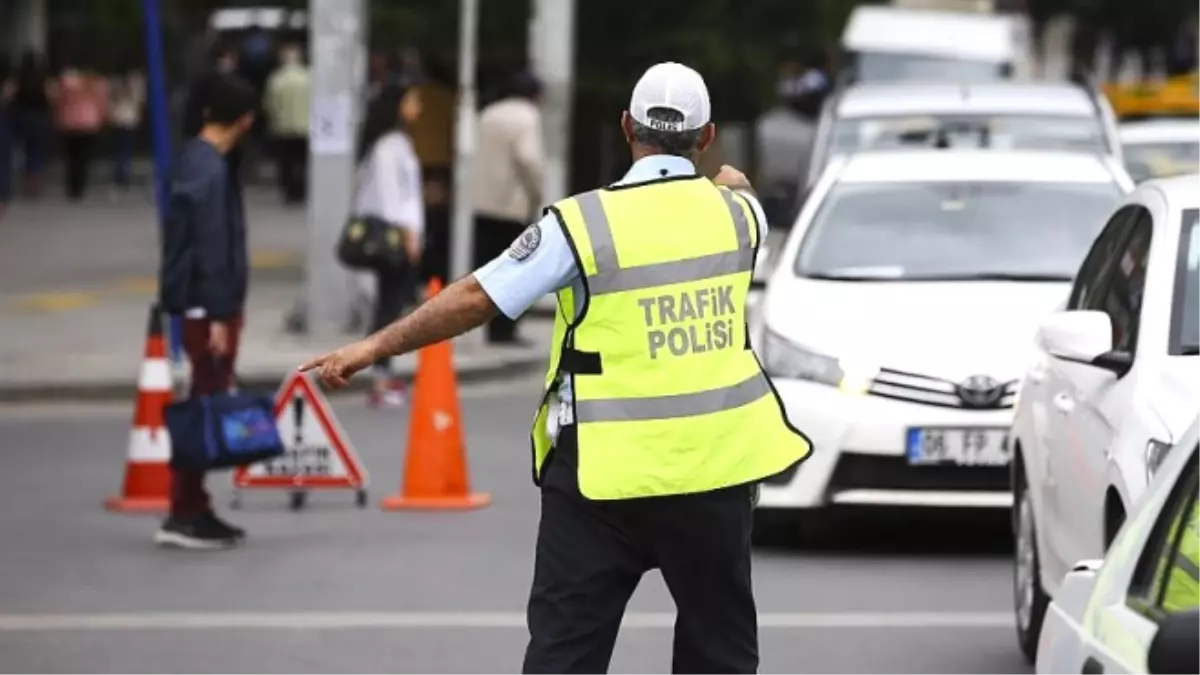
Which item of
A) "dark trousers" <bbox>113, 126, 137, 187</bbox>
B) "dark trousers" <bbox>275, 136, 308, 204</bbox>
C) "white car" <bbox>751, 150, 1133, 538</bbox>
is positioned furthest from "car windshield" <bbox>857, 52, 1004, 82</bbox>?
"white car" <bbox>751, 150, 1133, 538</bbox>

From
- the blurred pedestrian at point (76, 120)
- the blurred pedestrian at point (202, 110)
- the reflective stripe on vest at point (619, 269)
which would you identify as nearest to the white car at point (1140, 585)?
the reflective stripe on vest at point (619, 269)

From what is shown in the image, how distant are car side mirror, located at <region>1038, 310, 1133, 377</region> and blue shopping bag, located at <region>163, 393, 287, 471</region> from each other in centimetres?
410

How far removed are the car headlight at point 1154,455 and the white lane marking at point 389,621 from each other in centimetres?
226

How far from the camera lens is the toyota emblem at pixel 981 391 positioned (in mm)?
10938

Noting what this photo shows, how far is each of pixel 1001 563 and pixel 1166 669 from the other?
24.0 feet

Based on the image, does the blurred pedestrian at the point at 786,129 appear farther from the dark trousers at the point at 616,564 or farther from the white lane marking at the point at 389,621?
the dark trousers at the point at 616,564

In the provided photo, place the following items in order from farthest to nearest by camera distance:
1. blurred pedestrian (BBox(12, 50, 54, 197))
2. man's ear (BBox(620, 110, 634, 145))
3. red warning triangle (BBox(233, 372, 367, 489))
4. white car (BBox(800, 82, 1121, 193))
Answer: blurred pedestrian (BBox(12, 50, 54, 197)), white car (BBox(800, 82, 1121, 193)), red warning triangle (BBox(233, 372, 367, 489)), man's ear (BBox(620, 110, 634, 145))

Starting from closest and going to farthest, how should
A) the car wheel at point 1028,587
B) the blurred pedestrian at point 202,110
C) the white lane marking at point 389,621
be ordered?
the car wheel at point 1028,587
the white lane marking at point 389,621
the blurred pedestrian at point 202,110

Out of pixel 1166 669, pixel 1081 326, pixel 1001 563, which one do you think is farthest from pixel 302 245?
pixel 1166 669

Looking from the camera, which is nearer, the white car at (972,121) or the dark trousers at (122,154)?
the white car at (972,121)

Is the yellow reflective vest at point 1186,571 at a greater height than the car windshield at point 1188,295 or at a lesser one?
greater

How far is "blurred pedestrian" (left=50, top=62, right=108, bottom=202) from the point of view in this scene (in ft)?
123

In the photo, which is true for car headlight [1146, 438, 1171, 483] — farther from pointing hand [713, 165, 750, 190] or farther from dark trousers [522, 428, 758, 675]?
dark trousers [522, 428, 758, 675]

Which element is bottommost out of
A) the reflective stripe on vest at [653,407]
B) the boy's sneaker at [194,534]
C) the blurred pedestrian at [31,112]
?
the blurred pedestrian at [31,112]
